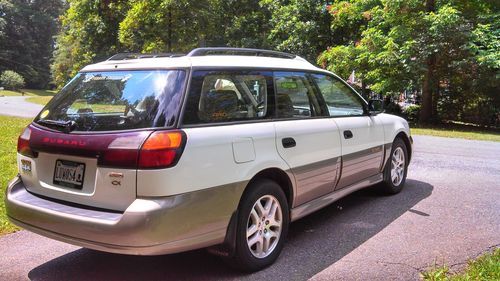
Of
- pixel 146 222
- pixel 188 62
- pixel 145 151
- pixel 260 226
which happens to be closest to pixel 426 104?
pixel 260 226

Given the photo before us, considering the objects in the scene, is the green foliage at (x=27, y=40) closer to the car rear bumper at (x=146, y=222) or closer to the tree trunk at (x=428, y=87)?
the tree trunk at (x=428, y=87)

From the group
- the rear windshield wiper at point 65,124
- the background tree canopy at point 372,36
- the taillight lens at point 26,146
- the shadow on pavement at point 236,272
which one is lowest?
the shadow on pavement at point 236,272

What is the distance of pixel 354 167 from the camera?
5.05 metres

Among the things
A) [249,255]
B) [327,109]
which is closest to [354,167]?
[327,109]

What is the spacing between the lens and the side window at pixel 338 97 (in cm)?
493

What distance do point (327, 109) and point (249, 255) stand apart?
6.13ft

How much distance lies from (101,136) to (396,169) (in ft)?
13.5

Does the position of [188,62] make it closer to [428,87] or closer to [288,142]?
[288,142]

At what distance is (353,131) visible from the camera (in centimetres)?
505

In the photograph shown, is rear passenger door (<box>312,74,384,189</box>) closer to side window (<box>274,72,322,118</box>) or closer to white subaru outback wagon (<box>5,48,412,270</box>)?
side window (<box>274,72,322,118</box>)

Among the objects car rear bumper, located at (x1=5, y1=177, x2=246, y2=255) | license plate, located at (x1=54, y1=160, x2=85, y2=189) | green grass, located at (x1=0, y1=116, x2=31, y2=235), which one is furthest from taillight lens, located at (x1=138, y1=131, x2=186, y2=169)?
green grass, located at (x1=0, y1=116, x2=31, y2=235)

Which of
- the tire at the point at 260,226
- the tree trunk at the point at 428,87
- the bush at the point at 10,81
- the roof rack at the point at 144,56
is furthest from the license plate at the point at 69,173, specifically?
the bush at the point at 10,81

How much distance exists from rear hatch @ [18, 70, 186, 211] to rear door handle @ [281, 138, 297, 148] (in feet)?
3.49

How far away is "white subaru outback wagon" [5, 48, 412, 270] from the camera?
315 cm
